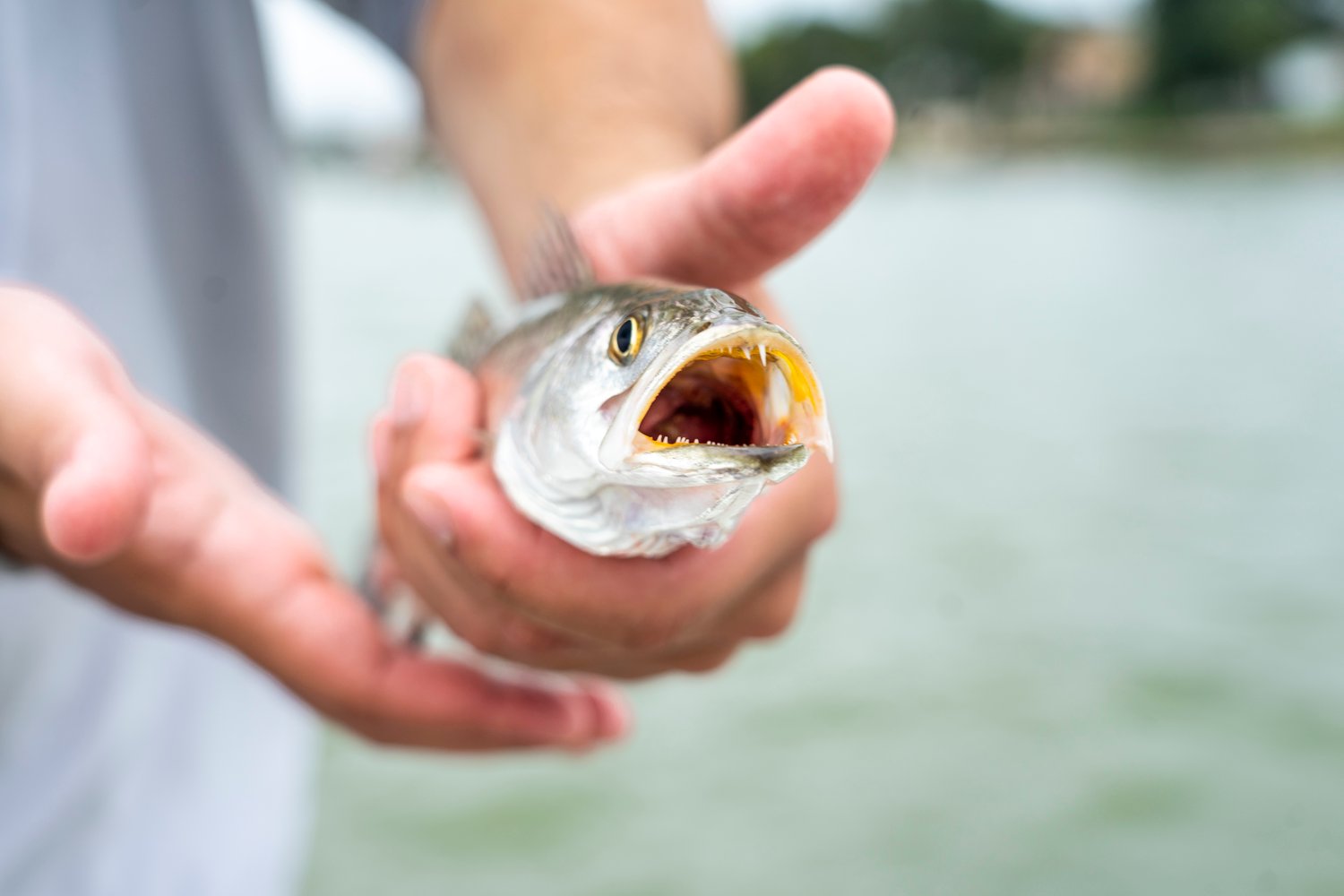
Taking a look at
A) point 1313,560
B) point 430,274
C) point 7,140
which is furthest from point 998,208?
point 7,140

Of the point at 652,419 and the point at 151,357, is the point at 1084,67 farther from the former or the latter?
the point at 652,419

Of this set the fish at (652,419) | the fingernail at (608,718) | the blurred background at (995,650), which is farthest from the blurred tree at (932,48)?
the fish at (652,419)

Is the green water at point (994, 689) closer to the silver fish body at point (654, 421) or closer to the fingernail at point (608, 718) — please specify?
the fingernail at point (608, 718)

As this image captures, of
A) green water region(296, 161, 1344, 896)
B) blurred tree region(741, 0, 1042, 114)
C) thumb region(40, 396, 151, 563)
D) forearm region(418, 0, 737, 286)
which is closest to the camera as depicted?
thumb region(40, 396, 151, 563)

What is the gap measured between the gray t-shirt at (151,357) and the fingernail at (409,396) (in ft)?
2.90

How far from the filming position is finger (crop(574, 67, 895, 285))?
200cm

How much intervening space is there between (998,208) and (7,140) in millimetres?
41974

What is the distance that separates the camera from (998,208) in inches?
1645

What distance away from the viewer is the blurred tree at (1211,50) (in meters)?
69.2

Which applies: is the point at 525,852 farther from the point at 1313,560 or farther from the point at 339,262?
the point at 339,262

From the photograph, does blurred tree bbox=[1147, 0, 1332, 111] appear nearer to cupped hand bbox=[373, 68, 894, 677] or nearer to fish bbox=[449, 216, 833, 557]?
cupped hand bbox=[373, 68, 894, 677]

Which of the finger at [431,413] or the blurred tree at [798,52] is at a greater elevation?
the finger at [431,413]

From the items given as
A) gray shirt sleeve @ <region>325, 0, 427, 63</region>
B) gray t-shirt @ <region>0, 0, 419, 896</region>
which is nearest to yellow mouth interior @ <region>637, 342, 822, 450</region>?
gray t-shirt @ <region>0, 0, 419, 896</region>

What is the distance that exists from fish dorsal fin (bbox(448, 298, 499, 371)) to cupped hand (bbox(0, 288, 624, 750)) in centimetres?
56
